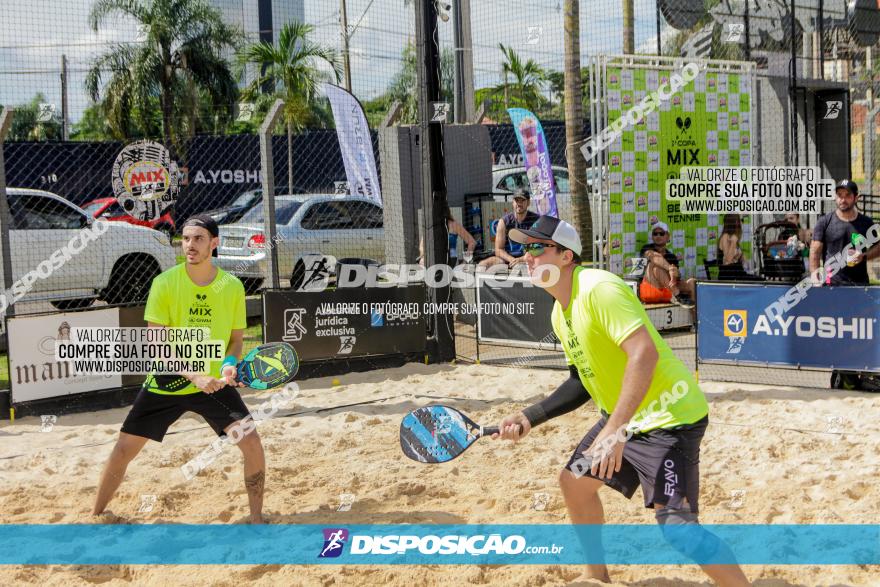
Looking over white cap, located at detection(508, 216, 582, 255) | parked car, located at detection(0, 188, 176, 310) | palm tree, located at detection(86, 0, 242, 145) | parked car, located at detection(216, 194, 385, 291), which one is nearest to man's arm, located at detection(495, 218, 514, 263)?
parked car, located at detection(216, 194, 385, 291)

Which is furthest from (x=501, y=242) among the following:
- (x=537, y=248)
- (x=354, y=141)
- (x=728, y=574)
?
(x=728, y=574)

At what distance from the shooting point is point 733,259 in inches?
525

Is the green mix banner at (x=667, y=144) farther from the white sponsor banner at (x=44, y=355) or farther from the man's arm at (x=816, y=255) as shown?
the white sponsor banner at (x=44, y=355)

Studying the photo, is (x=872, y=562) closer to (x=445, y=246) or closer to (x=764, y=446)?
(x=764, y=446)

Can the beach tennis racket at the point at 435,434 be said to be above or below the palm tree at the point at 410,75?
below

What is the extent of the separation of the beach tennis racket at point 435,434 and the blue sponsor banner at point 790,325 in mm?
5432

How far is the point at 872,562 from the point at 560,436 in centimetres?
313

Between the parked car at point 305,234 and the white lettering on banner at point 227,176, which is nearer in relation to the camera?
the parked car at point 305,234

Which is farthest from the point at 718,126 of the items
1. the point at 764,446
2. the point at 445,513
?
the point at 445,513

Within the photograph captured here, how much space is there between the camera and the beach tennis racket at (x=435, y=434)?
4.38 meters

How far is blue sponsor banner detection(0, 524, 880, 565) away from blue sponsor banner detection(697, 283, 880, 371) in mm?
3669

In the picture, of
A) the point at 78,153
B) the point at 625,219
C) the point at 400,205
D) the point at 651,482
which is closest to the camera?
the point at 651,482

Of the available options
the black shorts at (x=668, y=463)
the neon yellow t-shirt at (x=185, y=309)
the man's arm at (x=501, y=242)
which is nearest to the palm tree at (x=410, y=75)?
the man's arm at (x=501, y=242)

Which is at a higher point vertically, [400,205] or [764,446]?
[400,205]
